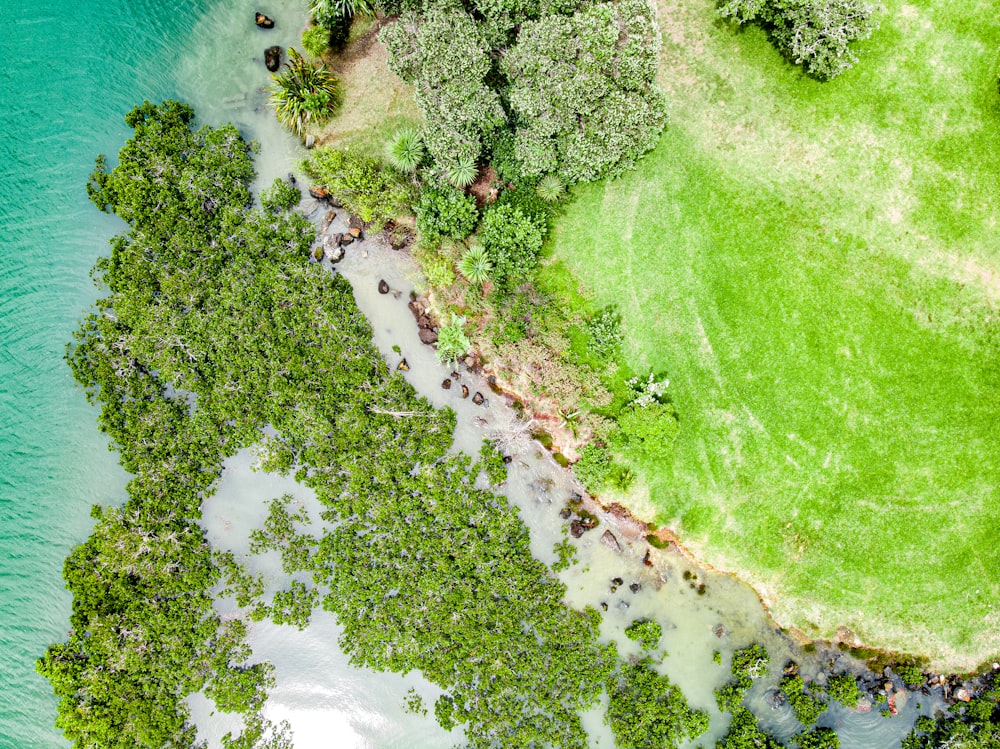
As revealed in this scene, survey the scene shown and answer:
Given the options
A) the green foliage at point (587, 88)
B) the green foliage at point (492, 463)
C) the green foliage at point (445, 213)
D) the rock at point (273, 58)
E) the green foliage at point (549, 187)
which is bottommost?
the green foliage at point (492, 463)

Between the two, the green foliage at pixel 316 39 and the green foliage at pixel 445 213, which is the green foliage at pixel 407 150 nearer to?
the green foliage at pixel 445 213

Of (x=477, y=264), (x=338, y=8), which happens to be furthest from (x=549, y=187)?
(x=338, y=8)

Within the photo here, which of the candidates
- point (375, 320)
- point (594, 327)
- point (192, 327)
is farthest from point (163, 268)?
point (594, 327)

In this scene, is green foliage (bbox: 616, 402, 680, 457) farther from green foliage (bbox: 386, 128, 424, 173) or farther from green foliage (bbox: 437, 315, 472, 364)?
green foliage (bbox: 386, 128, 424, 173)

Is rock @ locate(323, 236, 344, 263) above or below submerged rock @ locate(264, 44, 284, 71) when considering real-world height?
below

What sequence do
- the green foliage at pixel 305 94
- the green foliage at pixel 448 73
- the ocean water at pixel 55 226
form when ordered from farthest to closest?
1. the ocean water at pixel 55 226
2. the green foliage at pixel 305 94
3. the green foliage at pixel 448 73

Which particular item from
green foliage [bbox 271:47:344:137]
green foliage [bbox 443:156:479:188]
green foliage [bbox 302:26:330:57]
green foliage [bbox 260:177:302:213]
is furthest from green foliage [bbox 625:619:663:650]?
green foliage [bbox 302:26:330:57]

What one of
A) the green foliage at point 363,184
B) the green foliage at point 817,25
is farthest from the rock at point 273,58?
the green foliage at point 817,25
